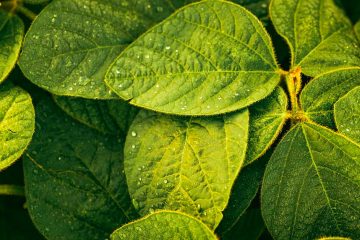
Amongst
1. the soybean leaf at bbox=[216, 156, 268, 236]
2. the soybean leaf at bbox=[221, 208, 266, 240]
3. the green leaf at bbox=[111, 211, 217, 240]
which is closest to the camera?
the green leaf at bbox=[111, 211, 217, 240]

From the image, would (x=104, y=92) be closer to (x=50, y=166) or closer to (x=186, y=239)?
(x=50, y=166)

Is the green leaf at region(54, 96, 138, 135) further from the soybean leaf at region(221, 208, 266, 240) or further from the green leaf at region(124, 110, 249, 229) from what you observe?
the soybean leaf at region(221, 208, 266, 240)

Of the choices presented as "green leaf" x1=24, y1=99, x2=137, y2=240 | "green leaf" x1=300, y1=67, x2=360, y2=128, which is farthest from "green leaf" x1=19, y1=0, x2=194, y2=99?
"green leaf" x1=300, y1=67, x2=360, y2=128

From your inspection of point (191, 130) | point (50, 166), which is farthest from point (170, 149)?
point (50, 166)

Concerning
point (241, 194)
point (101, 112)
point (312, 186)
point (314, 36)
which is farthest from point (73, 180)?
point (314, 36)

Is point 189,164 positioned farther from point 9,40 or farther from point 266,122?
point 9,40
